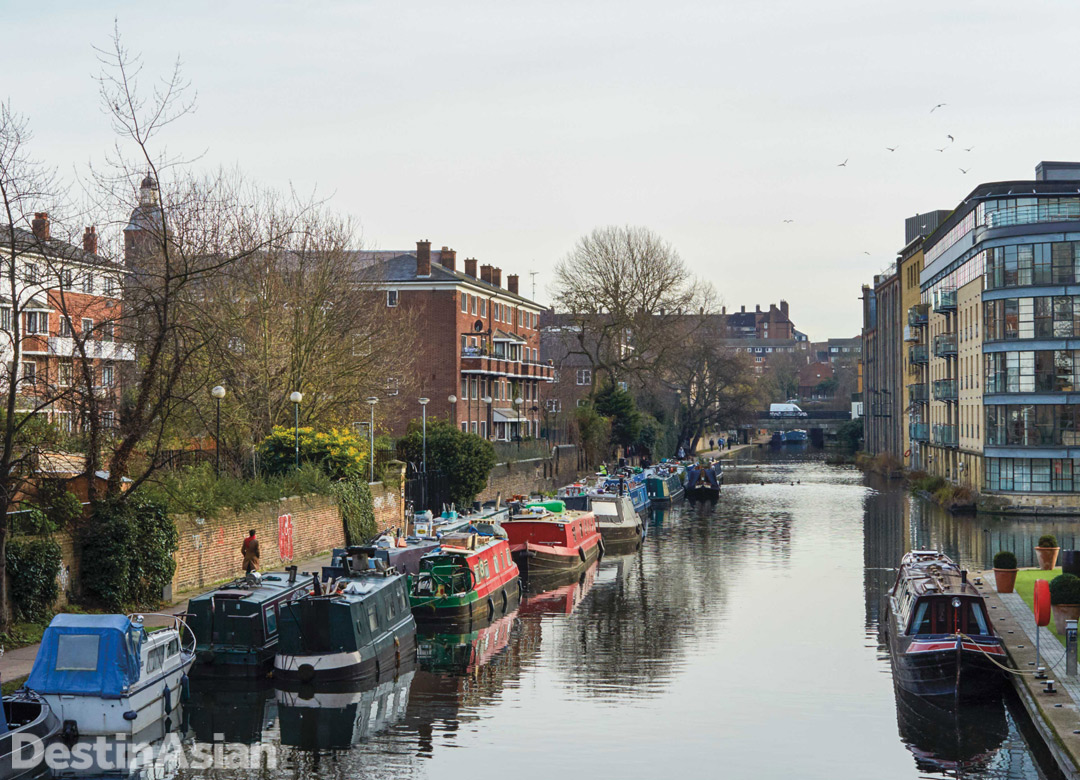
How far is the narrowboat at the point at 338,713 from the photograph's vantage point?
20.0m

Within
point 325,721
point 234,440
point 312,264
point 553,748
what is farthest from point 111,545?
point 312,264

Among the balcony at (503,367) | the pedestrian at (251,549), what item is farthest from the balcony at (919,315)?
the pedestrian at (251,549)

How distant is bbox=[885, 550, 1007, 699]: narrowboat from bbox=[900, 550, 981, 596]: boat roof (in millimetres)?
20

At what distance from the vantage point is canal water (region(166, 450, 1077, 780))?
1891 centimetres

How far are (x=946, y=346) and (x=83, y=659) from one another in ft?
195

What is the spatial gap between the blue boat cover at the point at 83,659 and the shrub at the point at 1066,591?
56.2 feet

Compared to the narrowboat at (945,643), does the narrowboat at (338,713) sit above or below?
below

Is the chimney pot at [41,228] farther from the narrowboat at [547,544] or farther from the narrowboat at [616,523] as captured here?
the narrowboat at [616,523]

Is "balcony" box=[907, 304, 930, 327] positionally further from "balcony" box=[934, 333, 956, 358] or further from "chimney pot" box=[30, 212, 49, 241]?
"chimney pot" box=[30, 212, 49, 241]

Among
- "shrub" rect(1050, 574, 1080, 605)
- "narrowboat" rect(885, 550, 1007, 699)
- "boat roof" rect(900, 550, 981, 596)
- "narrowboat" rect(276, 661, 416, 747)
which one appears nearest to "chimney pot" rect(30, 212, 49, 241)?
"narrowboat" rect(276, 661, 416, 747)

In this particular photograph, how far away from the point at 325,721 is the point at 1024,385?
148 feet

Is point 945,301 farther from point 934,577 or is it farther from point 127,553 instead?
point 127,553

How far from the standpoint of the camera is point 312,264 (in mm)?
46656

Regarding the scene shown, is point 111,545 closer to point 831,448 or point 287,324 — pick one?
point 287,324
